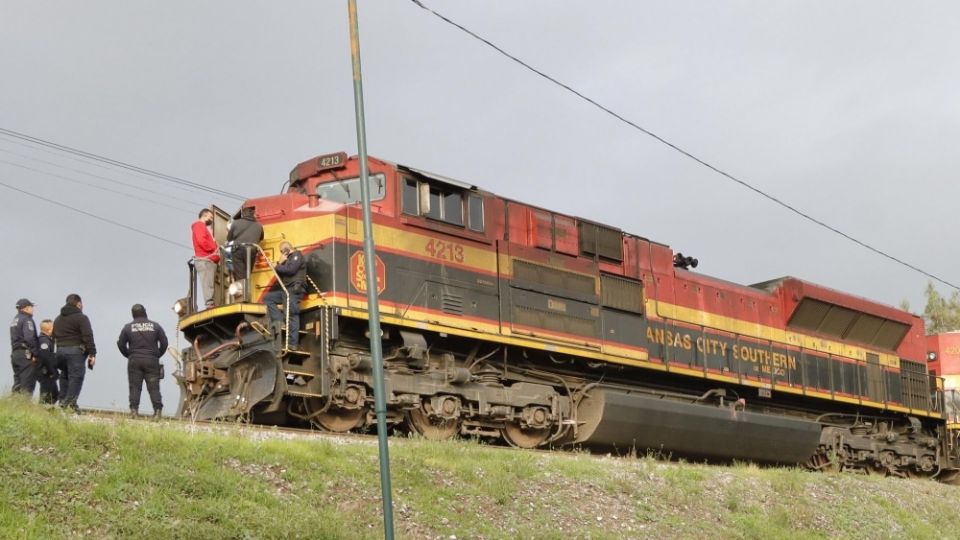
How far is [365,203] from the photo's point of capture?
9.38m

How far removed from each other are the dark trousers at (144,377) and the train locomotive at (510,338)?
0.60 meters

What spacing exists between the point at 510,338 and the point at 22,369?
6.10m

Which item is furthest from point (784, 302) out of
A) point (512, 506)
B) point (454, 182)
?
point (512, 506)

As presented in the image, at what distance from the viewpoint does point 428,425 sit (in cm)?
1399

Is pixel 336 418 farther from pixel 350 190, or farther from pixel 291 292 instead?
pixel 350 190

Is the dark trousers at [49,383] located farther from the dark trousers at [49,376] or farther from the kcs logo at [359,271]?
the kcs logo at [359,271]

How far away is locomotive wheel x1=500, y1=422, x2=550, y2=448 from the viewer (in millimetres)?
15195

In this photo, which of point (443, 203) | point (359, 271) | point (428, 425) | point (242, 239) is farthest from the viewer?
point (443, 203)

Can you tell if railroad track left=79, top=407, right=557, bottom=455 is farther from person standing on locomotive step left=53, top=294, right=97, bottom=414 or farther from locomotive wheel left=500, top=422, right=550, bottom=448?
locomotive wheel left=500, top=422, right=550, bottom=448

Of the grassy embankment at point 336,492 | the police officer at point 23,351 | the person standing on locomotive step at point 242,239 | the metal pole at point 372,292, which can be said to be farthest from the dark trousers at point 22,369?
the metal pole at point 372,292

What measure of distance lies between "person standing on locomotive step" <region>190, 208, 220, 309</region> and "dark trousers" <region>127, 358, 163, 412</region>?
1.33 metres

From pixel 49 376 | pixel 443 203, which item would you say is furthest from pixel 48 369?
pixel 443 203

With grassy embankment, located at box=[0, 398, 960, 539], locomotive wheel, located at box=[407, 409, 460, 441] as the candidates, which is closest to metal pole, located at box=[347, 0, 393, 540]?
grassy embankment, located at box=[0, 398, 960, 539]

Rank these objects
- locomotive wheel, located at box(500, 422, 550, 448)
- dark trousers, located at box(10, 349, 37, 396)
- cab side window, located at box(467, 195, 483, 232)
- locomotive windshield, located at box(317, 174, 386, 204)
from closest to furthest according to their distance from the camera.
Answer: dark trousers, located at box(10, 349, 37, 396) < locomotive windshield, located at box(317, 174, 386, 204) < cab side window, located at box(467, 195, 483, 232) < locomotive wheel, located at box(500, 422, 550, 448)
